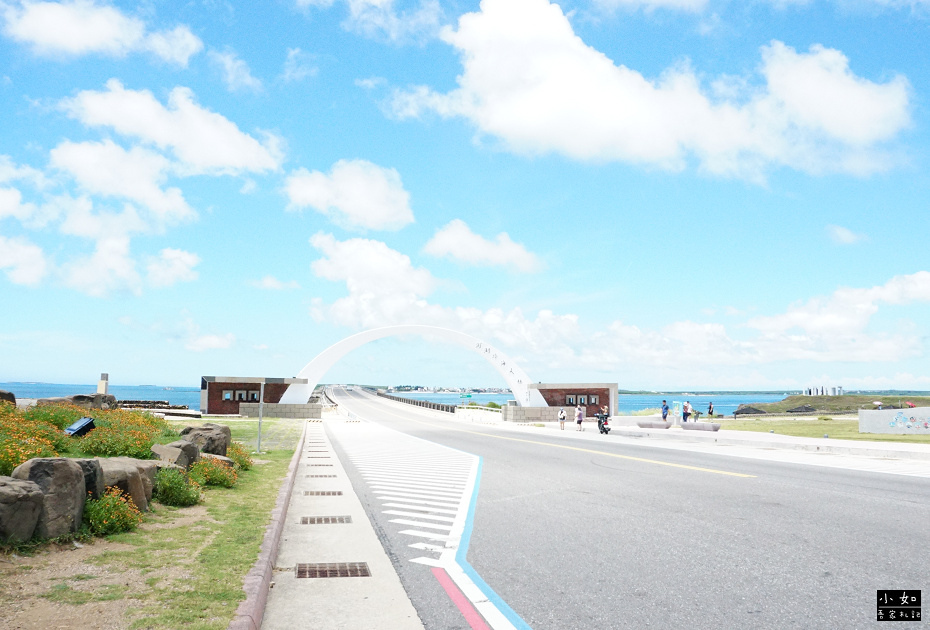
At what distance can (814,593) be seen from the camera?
232 inches

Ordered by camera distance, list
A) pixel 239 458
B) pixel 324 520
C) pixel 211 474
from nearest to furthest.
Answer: pixel 324 520 < pixel 211 474 < pixel 239 458

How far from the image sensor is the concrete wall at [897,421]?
105 ft

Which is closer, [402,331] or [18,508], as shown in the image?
[18,508]

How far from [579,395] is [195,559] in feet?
178

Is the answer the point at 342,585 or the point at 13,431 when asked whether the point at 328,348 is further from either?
the point at 342,585

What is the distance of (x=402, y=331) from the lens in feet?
212

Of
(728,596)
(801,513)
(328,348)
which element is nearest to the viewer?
(728,596)

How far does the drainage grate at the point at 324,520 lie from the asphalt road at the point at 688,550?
468 millimetres

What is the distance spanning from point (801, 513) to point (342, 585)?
7.56 metres

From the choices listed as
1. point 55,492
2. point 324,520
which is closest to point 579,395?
point 324,520

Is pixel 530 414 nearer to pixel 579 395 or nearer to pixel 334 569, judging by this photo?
pixel 579 395

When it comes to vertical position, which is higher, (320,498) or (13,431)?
(13,431)

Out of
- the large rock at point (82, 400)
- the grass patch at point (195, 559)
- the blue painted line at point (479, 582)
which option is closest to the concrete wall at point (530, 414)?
the large rock at point (82, 400)

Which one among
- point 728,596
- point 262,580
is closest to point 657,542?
point 728,596
